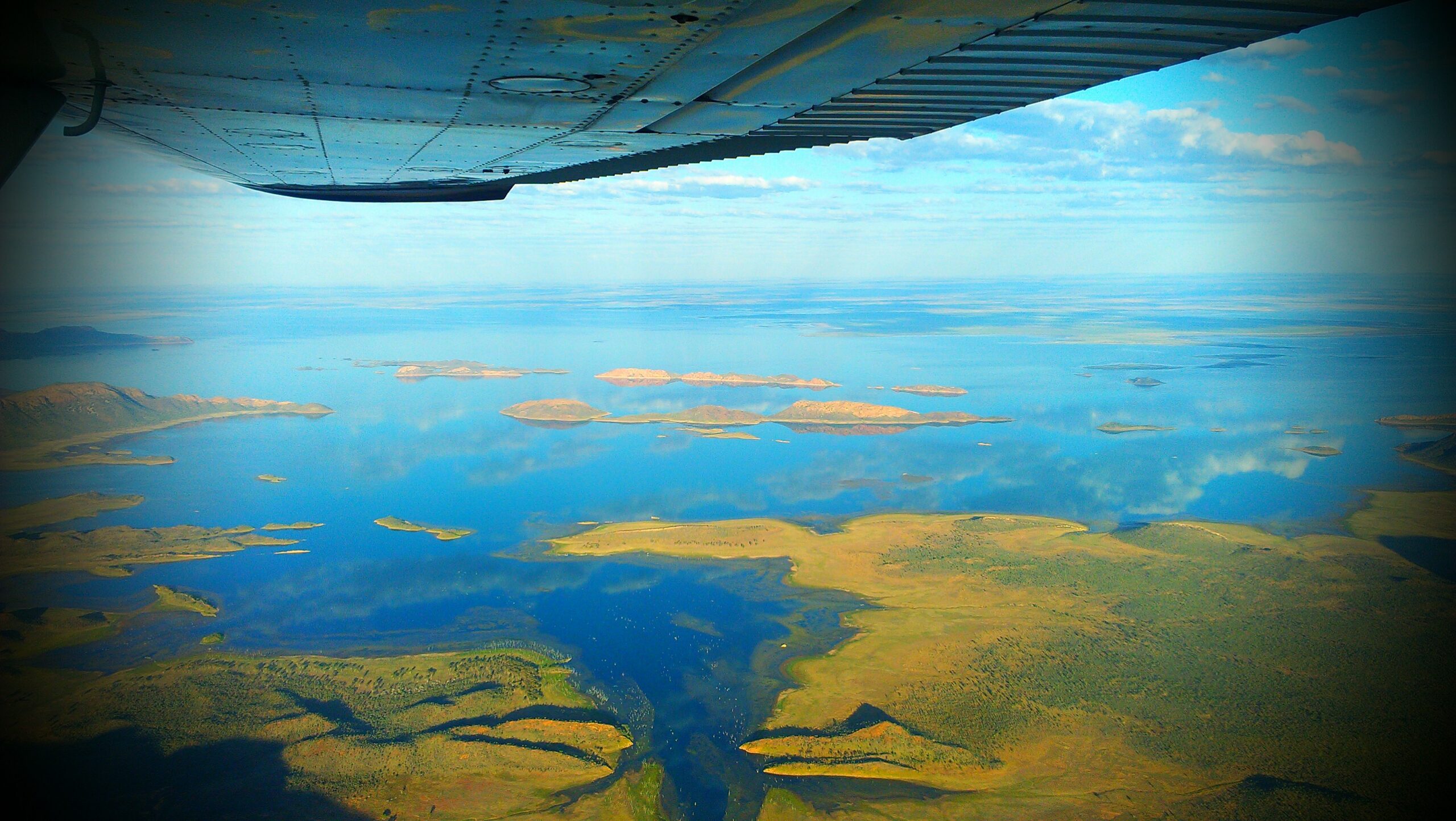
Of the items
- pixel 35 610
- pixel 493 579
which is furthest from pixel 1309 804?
pixel 35 610

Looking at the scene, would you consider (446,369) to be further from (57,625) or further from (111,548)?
(57,625)

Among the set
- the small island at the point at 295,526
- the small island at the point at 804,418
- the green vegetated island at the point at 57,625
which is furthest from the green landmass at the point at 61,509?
the small island at the point at 804,418

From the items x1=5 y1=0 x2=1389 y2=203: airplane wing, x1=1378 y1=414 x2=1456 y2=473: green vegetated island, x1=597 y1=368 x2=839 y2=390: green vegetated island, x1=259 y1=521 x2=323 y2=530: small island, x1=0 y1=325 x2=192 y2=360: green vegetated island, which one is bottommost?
x1=259 y1=521 x2=323 y2=530: small island

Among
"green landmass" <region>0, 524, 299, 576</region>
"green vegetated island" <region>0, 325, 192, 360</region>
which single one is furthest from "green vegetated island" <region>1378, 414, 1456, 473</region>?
"green vegetated island" <region>0, 325, 192, 360</region>

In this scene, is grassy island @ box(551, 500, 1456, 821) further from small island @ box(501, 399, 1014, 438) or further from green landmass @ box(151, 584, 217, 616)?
small island @ box(501, 399, 1014, 438)

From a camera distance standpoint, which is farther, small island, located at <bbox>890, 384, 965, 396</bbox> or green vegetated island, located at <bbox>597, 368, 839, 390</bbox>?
green vegetated island, located at <bbox>597, 368, 839, 390</bbox>

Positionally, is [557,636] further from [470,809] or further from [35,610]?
[35,610]

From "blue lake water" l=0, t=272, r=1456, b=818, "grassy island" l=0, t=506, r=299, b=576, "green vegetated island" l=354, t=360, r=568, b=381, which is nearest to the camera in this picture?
"blue lake water" l=0, t=272, r=1456, b=818
